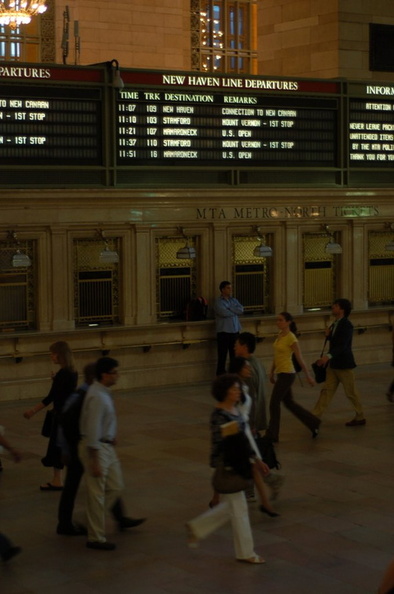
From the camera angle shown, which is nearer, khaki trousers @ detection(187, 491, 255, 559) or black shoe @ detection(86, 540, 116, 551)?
khaki trousers @ detection(187, 491, 255, 559)

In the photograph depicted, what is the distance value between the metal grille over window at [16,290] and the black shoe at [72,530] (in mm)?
7013

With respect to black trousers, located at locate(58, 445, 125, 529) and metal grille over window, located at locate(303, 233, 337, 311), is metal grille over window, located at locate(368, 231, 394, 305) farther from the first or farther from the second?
black trousers, located at locate(58, 445, 125, 529)

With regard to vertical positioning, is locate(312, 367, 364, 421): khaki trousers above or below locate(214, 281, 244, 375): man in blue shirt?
below

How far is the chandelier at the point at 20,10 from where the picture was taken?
76.3 feet

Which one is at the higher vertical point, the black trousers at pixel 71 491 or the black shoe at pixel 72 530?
the black trousers at pixel 71 491

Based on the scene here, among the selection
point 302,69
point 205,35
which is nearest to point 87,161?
point 302,69

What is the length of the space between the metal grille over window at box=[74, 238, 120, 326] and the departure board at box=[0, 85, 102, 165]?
127cm

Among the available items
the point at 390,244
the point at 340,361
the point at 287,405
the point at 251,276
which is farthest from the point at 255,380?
the point at 390,244

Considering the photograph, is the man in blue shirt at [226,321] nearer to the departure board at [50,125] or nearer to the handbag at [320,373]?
the departure board at [50,125]

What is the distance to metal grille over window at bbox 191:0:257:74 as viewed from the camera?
30.1 metres

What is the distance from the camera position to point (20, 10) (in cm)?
2355

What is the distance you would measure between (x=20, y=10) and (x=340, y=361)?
42.2ft

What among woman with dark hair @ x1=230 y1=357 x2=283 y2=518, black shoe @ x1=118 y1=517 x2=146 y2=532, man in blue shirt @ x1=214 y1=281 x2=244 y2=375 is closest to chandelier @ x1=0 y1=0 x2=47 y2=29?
man in blue shirt @ x1=214 y1=281 x2=244 y2=375

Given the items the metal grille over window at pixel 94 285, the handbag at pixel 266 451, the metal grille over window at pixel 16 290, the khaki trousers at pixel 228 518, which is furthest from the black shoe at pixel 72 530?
the metal grille over window at pixel 94 285
